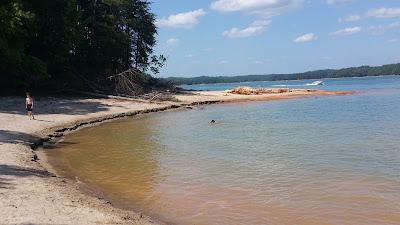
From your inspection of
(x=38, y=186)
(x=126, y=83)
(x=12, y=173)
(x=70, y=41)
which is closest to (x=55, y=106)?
(x=70, y=41)

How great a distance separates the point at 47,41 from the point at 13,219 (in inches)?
1167

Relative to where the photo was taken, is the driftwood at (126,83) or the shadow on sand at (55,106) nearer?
the shadow on sand at (55,106)

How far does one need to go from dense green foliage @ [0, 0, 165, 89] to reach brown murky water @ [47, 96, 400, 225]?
9.72 m

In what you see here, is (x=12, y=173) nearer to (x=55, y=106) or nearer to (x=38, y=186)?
(x=38, y=186)

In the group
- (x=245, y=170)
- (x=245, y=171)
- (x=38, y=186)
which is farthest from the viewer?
(x=245, y=170)

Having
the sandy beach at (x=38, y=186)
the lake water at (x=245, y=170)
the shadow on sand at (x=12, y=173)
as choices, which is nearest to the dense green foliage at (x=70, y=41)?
the sandy beach at (x=38, y=186)

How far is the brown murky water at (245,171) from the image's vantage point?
1000 cm

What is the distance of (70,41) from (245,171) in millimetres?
26253

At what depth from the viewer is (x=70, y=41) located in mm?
36656

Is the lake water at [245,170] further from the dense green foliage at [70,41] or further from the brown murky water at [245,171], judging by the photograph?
the dense green foliage at [70,41]

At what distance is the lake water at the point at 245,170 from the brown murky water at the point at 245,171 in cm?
3

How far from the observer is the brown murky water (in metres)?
10.0

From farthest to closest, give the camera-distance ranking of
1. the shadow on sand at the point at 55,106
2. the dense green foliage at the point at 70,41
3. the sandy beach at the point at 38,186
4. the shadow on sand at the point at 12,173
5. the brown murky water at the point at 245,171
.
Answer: the dense green foliage at the point at 70,41 → the shadow on sand at the point at 55,106 → the shadow on sand at the point at 12,173 → the brown murky water at the point at 245,171 → the sandy beach at the point at 38,186

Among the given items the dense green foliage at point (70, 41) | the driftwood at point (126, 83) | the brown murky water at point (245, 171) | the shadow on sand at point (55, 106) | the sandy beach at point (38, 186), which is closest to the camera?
the sandy beach at point (38, 186)
